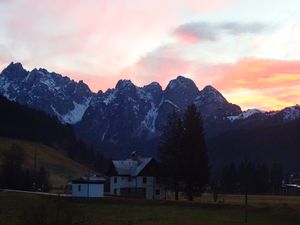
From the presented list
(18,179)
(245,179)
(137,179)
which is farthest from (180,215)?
(245,179)

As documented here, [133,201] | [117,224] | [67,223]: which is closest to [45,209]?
[67,223]

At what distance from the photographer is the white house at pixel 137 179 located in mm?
109688

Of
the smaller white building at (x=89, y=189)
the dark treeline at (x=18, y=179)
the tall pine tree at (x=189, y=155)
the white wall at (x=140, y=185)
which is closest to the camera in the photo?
the tall pine tree at (x=189, y=155)

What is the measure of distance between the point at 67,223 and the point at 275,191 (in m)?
175

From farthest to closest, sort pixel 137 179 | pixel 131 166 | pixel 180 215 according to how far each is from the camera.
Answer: pixel 131 166 → pixel 137 179 → pixel 180 215

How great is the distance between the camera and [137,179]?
11225cm

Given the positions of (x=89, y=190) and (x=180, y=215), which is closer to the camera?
(x=180, y=215)

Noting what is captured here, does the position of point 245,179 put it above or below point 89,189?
above

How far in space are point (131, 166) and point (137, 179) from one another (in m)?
5.87

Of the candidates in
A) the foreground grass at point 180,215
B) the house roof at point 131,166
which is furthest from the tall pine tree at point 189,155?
the house roof at point 131,166

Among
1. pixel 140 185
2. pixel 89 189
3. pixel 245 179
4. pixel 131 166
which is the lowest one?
pixel 89 189

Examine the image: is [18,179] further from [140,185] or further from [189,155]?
[189,155]

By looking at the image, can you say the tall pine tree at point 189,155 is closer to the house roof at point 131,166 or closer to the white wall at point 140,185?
the white wall at point 140,185

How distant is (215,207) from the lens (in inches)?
2628
